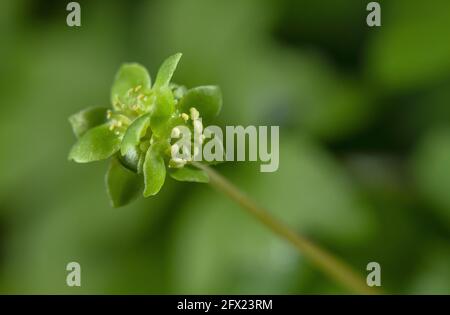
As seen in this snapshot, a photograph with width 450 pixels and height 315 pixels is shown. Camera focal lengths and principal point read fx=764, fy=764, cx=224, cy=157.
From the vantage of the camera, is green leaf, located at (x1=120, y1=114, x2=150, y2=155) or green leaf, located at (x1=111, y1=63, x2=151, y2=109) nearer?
green leaf, located at (x1=120, y1=114, x2=150, y2=155)

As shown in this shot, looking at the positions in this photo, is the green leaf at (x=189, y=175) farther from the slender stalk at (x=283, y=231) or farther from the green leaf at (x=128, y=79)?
the green leaf at (x=128, y=79)

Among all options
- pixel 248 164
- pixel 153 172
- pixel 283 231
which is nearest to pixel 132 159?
pixel 153 172

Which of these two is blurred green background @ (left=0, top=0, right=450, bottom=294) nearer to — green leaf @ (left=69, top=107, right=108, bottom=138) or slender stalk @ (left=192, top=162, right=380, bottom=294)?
slender stalk @ (left=192, top=162, right=380, bottom=294)

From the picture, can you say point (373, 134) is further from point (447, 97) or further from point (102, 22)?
point (102, 22)

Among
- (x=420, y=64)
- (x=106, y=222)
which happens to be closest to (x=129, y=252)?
(x=106, y=222)

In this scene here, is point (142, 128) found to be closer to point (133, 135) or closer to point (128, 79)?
point (133, 135)

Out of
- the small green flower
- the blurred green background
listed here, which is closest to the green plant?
the small green flower
